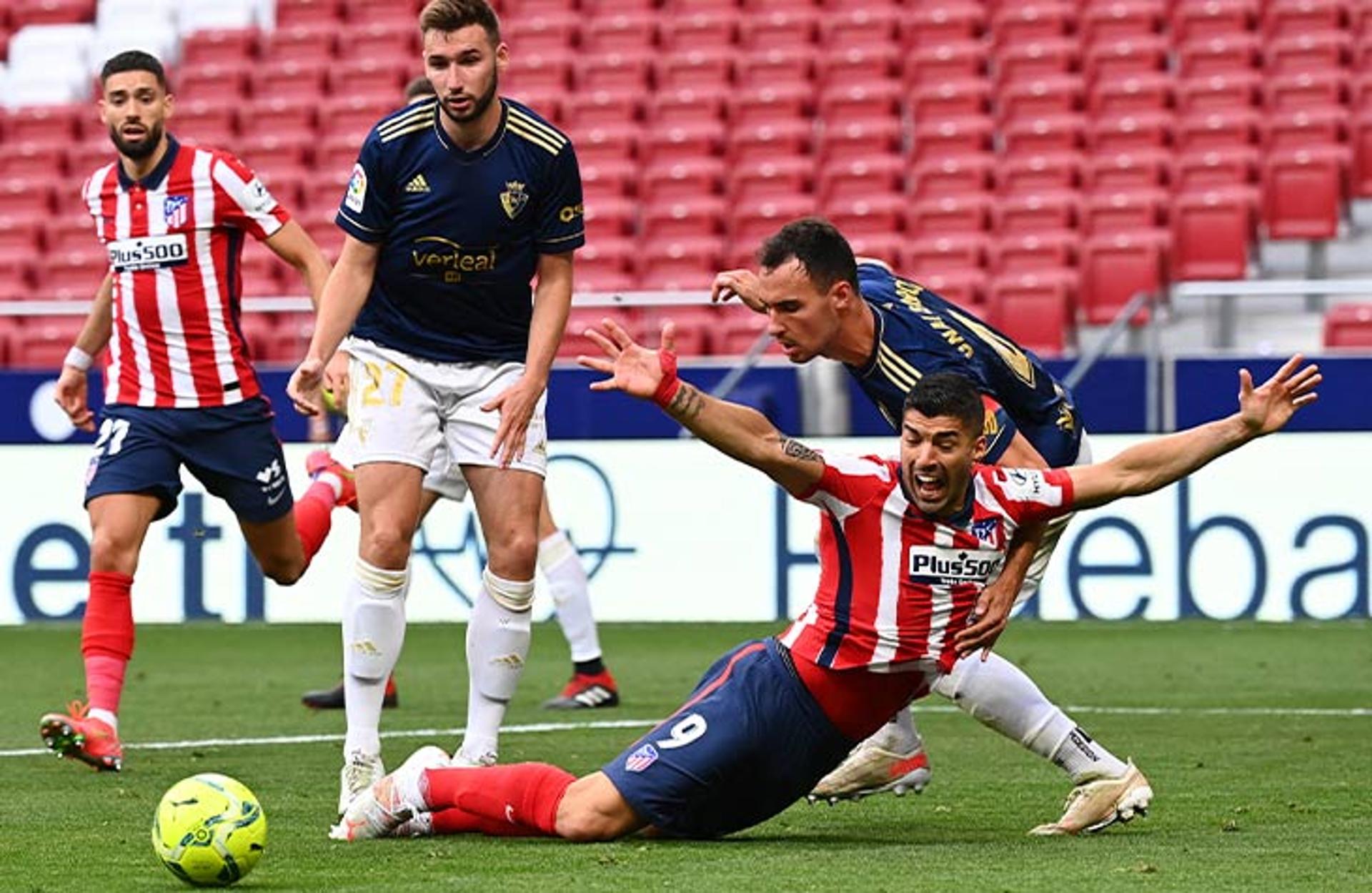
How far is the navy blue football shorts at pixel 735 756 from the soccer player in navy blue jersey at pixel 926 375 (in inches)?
16.7

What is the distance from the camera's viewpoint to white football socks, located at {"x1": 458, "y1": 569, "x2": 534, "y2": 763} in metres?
7.29

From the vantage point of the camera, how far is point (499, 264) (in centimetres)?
723

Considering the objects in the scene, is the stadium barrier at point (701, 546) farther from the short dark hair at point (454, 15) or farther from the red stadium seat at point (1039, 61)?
the short dark hair at point (454, 15)

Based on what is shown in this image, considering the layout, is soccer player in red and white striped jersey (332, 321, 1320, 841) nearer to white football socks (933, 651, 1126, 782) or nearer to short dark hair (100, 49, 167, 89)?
white football socks (933, 651, 1126, 782)

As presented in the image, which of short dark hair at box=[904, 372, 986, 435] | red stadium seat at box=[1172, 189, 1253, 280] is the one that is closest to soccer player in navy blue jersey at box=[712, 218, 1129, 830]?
short dark hair at box=[904, 372, 986, 435]

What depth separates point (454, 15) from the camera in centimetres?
682

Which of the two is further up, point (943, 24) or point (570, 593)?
point (943, 24)

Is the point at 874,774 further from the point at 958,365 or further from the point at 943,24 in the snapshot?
the point at 943,24

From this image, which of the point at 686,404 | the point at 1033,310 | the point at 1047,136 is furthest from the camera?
the point at 1047,136

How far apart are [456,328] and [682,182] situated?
12854 mm

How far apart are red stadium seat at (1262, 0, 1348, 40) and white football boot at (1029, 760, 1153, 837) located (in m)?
14.3

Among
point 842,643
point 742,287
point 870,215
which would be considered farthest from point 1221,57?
point 842,643

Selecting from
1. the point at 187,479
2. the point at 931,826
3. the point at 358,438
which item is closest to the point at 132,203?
the point at 358,438

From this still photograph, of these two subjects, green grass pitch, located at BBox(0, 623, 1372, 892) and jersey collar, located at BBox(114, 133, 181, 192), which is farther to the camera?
jersey collar, located at BBox(114, 133, 181, 192)
